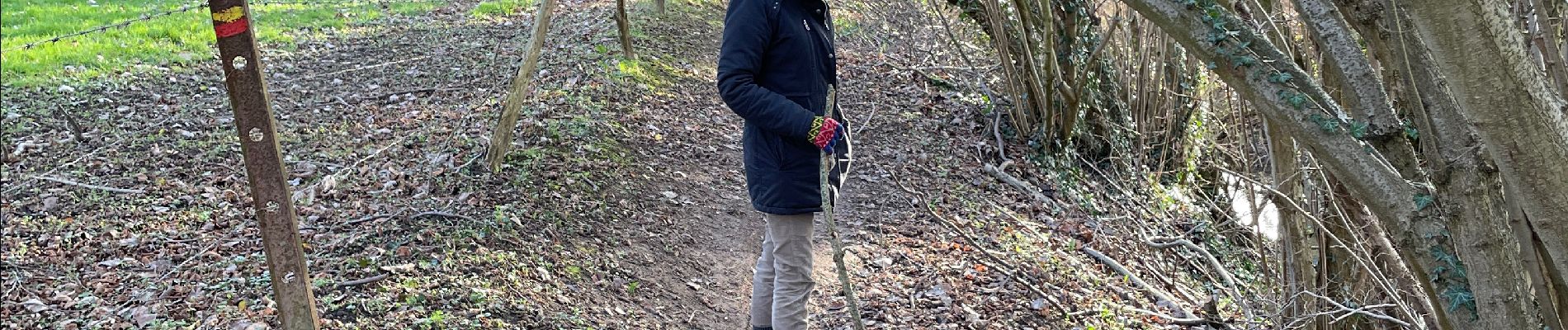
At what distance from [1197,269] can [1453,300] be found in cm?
410

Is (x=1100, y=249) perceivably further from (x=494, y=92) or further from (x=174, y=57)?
(x=174, y=57)

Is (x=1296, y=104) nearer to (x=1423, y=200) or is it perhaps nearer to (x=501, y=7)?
(x=1423, y=200)

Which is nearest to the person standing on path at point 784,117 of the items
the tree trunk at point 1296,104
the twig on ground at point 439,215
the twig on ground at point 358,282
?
the tree trunk at point 1296,104

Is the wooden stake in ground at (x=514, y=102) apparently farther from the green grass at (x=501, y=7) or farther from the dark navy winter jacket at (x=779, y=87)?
the green grass at (x=501, y=7)

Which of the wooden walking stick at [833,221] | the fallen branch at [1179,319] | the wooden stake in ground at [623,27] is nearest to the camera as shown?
the wooden walking stick at [833,221]

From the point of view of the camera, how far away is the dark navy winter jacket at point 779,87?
3203 millimetres

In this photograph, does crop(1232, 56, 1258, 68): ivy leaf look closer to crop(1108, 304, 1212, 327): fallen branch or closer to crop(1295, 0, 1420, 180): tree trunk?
crop(1295, 0, 1420, 180): tree trunk

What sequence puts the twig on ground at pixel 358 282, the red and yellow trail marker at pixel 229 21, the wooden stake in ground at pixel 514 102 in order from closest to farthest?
the red and yellow trail marker at pixel 229 21 → the twig on ground at pixel 358 282 → the wooden stake in ground at pixel 514 102

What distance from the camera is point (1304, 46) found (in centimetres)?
351

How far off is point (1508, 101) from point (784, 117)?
183 centimetres

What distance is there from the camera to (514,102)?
230 inches

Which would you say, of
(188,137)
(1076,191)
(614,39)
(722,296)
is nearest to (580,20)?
(614,39)

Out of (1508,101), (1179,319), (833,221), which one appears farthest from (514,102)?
(1508,101)

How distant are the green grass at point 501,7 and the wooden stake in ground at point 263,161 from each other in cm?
885
